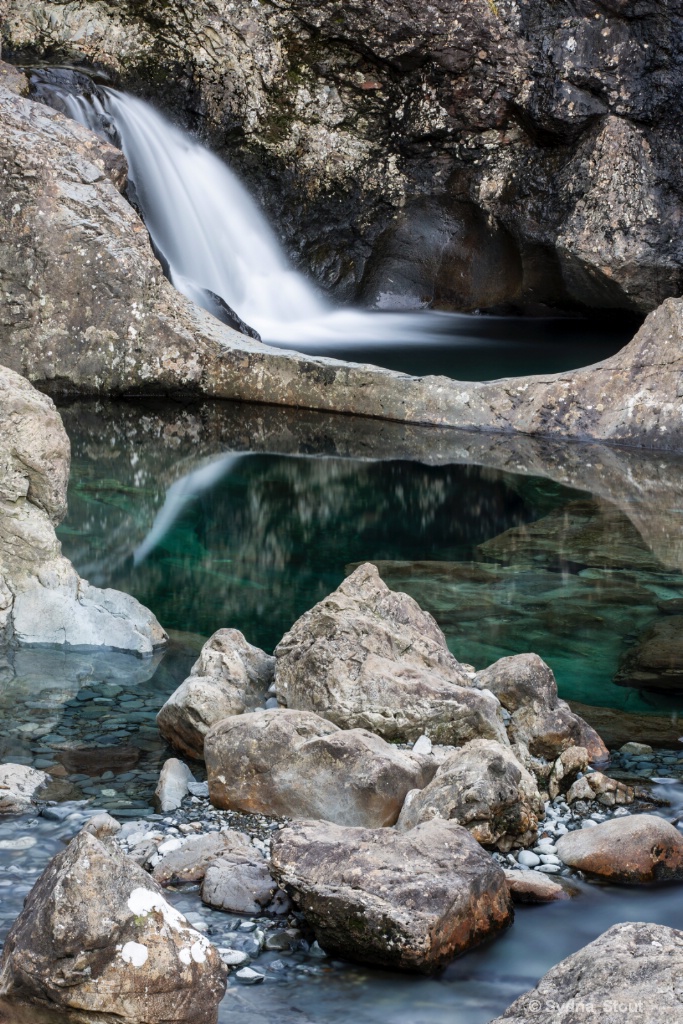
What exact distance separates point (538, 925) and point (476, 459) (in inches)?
231

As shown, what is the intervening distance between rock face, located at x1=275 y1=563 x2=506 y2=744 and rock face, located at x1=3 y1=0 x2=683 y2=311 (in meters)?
9.77

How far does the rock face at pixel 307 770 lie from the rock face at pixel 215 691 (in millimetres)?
249


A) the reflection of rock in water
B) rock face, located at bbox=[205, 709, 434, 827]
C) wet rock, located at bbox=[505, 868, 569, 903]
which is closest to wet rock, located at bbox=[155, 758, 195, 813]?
rock face, located at bbox=[205, 709, 434, 827]

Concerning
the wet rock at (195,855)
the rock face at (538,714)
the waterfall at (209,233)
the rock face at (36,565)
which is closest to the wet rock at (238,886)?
the wet rock at (195,855)

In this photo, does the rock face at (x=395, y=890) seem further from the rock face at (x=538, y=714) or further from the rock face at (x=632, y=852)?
the rock face at (x=538, y=714)

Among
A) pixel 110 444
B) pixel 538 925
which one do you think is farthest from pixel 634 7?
pixel 538 925

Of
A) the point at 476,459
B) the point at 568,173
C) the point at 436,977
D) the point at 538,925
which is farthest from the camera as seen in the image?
the point at 568,173

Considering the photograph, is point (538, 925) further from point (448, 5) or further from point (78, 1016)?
point (448, 5)

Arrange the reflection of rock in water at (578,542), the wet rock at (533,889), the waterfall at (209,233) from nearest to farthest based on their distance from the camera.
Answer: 1. the wet rock at (533,889)
2. the reflection of rock in water at (578,542)
3. the waterfall at (209,233)

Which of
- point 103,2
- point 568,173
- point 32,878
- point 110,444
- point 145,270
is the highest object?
point 103,2

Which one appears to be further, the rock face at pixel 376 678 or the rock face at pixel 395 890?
the rock face at pixel 376 678

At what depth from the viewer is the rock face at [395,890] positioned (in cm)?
254

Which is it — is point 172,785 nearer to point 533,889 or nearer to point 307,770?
point 307,770

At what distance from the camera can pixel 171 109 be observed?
1313 centimetres
